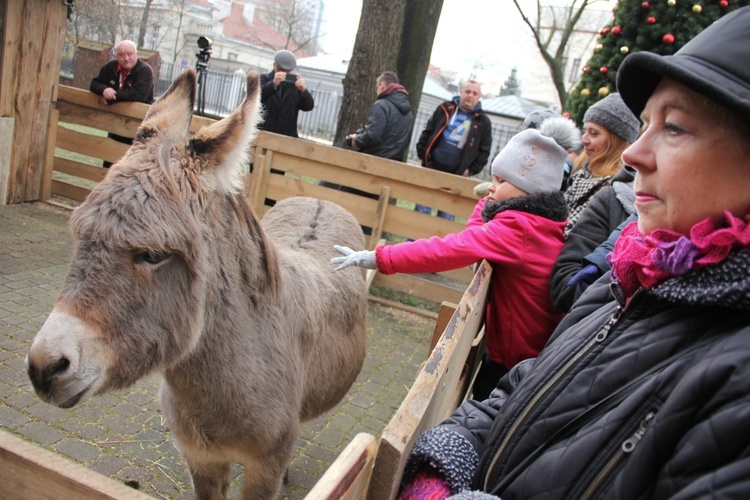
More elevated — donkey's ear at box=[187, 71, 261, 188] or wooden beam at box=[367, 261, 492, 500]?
donkey's ear at box=[187, 71, 261, 188]

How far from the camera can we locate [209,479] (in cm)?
273

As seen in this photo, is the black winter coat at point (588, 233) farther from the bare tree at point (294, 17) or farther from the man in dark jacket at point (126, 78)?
the bare tree at point (294, 17)

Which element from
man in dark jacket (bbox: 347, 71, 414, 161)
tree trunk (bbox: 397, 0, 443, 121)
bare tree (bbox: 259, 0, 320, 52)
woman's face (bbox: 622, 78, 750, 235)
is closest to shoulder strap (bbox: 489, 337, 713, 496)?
woman's face (bbox: 622, 78, 750, 235)

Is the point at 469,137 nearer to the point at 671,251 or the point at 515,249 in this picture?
A: the point at 515,249

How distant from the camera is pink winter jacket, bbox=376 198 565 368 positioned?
106 inches

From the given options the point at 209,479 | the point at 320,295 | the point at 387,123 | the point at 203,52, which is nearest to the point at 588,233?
the point at 320,295

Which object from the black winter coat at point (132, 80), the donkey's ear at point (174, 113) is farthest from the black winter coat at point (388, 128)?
the donkey's ear at point (174, 113)

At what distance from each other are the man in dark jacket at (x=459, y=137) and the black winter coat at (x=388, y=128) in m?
0.42

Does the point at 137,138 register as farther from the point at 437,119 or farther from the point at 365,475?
the point at 437,119

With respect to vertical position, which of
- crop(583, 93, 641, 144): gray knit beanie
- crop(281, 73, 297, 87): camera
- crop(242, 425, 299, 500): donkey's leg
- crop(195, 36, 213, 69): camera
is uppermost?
crop(195, 36, 213, 69): camera

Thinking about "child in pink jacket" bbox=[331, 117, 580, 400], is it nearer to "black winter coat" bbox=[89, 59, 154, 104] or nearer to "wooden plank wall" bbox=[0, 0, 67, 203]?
"black winter coat" bbox=[89, 59, 154, 104]

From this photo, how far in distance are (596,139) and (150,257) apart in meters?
2.65

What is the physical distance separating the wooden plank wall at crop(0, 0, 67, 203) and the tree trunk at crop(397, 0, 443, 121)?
5243 mm

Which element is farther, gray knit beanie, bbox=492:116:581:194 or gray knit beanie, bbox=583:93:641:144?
gray knit beanie, bbox=583:93:641:144
